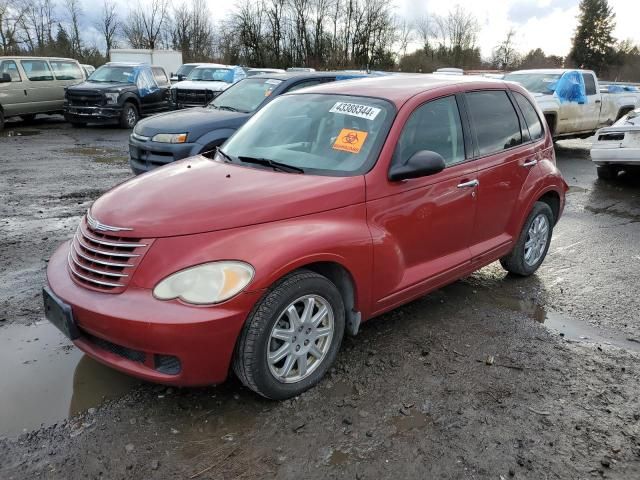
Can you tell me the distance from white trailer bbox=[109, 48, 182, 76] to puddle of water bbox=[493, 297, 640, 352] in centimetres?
2865

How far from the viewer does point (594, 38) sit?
203ft

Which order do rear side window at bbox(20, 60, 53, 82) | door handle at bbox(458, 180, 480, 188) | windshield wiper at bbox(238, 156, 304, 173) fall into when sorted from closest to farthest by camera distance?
1. windshield wiper at bbox(238, 156, 304, 173)
2. door handle at bbox(458, 180, 480, 188)
3. rear side window at bbox(20, 60, 53, 82)

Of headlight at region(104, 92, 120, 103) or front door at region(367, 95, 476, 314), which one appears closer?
front door at region(367, 95, 476, 314)

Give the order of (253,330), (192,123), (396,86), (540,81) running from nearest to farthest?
(253,330), (396,86), (192,123), (540,81)

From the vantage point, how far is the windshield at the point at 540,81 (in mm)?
11750

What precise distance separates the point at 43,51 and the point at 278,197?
45180mm

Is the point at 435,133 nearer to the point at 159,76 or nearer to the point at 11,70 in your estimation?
the point at 11,70

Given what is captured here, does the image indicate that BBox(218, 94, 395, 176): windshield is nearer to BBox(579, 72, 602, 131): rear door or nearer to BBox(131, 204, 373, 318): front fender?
BBox(131, 204, 373, 318): front fender

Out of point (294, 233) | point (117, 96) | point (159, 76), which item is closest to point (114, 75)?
point (117, 96)

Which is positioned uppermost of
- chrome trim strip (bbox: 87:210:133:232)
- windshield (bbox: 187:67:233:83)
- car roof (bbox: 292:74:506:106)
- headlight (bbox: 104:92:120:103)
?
car roof (bbox: 292:74:506:106)

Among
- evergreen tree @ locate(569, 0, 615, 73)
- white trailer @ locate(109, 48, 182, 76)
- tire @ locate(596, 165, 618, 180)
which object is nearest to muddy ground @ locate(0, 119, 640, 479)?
tire @ locate(596, 165, 618, 180)

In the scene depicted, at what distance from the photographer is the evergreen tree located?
6112 cm

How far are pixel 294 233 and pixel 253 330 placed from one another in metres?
0.58

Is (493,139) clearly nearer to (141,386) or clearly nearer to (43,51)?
(141,386)
